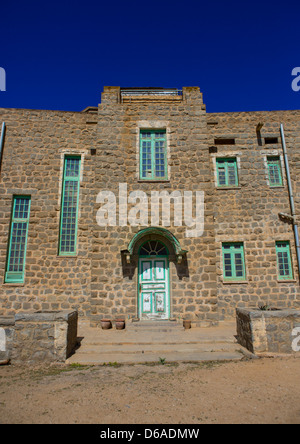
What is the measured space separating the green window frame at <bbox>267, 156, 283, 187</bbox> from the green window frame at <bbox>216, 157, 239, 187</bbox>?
4.84 feet

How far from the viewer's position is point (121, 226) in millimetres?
9914

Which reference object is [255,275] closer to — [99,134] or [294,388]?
[294,388]

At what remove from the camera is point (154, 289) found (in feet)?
31.9

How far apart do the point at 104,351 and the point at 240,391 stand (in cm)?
349

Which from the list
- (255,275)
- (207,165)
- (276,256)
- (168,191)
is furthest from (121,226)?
(276,256)

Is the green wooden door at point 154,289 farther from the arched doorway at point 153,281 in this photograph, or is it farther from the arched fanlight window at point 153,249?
the arched fanlight window at point 153,249

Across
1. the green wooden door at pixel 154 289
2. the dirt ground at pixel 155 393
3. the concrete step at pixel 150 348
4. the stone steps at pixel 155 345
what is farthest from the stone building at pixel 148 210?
the dirt ground at pixel 155 393

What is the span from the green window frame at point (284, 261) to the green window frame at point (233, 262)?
1432 mm

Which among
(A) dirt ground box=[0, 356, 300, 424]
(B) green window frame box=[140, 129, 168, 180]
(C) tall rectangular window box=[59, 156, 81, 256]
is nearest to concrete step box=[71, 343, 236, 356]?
(A) dirt ground box=[0, 356, 300, 424]

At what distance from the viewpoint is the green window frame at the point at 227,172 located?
463 inches

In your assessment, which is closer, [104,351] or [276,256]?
[104,351]

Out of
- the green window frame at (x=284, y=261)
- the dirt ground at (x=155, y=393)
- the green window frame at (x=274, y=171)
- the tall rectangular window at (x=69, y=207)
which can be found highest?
the green window frame at (x=274, y=171)

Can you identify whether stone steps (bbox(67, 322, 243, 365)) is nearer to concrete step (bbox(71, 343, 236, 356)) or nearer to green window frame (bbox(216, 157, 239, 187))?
concrete step (bbox(71, 343, 236, 356))

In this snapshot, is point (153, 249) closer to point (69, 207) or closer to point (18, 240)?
point (69, 207)
